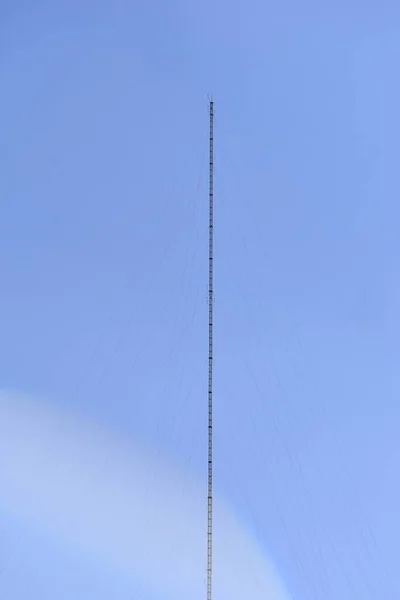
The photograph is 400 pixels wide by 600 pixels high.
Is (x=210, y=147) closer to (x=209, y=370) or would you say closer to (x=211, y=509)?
(x=209, y=370)

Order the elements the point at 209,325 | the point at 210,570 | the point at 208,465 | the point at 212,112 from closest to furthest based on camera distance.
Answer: the point at 210,570, the point at 208,465, the point at 209,325, the point at 212,112

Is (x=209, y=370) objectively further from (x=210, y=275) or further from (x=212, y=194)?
(x=212, y=194)

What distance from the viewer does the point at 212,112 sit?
38500 mm

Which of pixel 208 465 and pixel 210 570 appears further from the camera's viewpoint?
pixel 208 465

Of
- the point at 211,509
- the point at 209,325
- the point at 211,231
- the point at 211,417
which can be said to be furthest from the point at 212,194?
the point at 211,509

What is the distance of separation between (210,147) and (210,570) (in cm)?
1925

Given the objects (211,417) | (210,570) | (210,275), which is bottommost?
(210,570)

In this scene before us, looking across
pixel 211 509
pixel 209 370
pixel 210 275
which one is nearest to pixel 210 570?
pixel 211 509

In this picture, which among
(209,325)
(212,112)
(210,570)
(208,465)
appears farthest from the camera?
(212,112)

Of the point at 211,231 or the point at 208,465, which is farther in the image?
the point at 211,231

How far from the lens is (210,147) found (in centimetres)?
3869

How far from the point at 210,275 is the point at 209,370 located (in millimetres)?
4437

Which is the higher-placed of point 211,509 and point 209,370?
point 209,370

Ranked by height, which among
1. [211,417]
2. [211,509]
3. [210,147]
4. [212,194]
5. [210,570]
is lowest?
[210,570]
